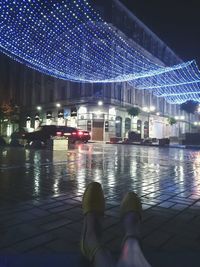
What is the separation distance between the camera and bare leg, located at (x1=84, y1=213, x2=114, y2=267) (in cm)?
202

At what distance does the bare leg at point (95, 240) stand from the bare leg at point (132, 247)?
3.8 inches

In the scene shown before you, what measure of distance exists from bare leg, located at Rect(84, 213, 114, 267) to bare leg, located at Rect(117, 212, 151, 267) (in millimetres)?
97

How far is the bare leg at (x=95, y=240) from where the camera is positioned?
79.4 inches

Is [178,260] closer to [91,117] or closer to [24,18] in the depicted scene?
[24,18]

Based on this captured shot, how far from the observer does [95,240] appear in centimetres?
232

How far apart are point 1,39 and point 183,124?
57267 millimetres

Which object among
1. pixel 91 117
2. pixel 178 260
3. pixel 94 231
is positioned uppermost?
pixel 91 117

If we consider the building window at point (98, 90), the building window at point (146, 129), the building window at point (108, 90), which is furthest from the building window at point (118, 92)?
the building window at point (146, 129)

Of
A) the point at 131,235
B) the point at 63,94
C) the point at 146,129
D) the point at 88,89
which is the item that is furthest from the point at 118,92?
the point at 131,235

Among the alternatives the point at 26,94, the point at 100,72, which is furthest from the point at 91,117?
the point at 26,94

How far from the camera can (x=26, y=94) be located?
→ 50.6 meters

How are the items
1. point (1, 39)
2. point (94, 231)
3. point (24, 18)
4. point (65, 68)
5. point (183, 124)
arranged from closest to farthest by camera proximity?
point (94, 231) < point (24, 18) < point (1, 39) < point (65, 68) < point (183, 124)

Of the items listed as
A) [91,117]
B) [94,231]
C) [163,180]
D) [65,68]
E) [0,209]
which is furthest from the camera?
[91,117]

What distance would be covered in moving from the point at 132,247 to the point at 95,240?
0.33 metres
